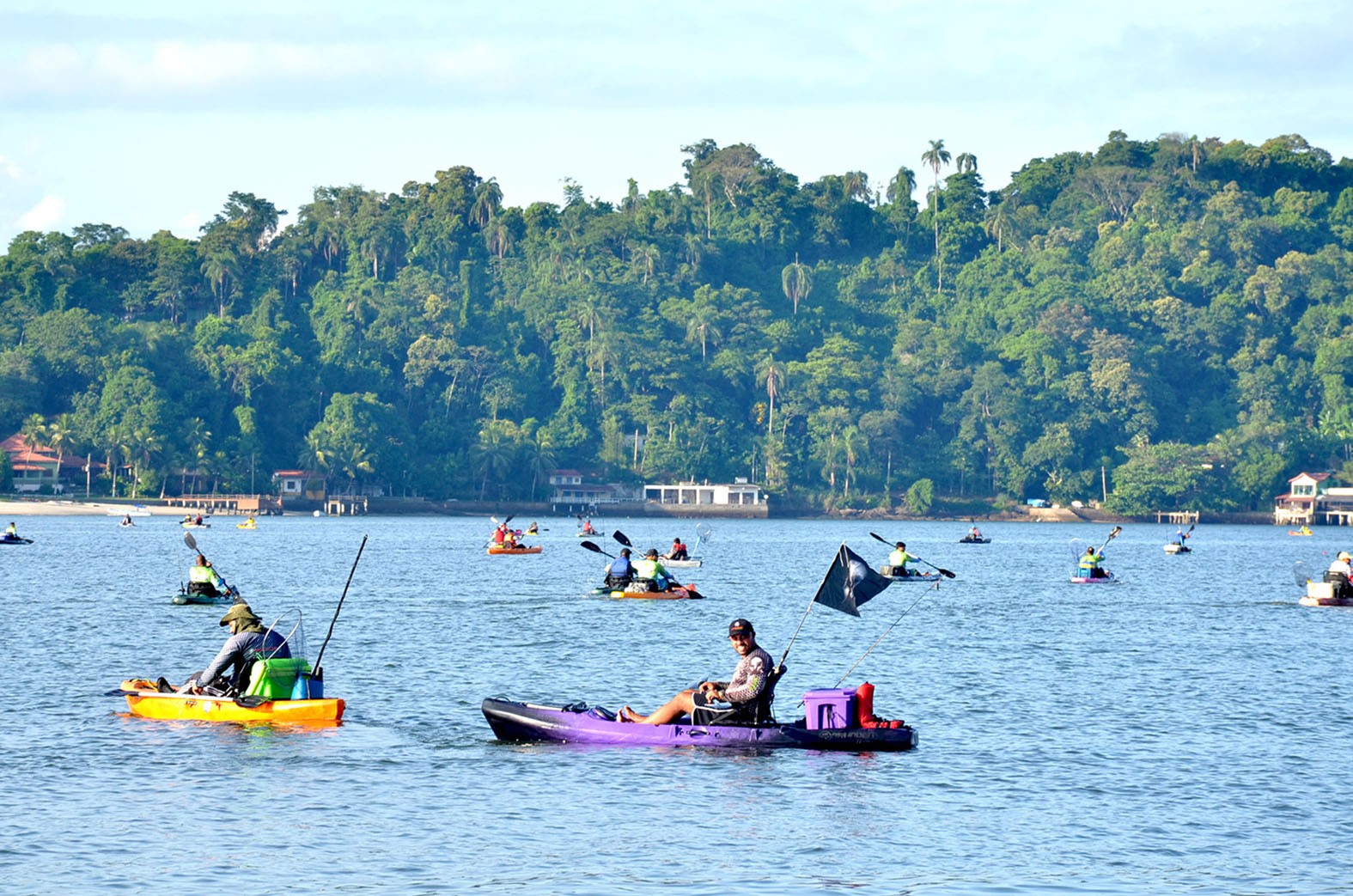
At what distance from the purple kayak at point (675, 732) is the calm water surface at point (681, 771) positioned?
11.1 inches

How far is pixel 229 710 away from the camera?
33.0 m

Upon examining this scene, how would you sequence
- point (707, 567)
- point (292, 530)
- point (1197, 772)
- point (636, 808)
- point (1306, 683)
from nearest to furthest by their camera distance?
point (636, 808) → point (1197, 772) → point (1306, 683) → point (707, 567) → point (292, 530)

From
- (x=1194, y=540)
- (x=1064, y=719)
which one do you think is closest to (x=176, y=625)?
(x=1064, y=719)

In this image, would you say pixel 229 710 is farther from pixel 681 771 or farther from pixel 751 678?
pixel 751 678

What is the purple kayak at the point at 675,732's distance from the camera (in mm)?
31078

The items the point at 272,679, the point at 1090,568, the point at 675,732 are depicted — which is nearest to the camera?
the point at 675,732

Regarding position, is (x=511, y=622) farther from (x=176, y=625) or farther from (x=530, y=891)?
(x=530, y=891)

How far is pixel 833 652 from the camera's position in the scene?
51031 mm

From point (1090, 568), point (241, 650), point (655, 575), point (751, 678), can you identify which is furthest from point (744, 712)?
point (1090, 568)

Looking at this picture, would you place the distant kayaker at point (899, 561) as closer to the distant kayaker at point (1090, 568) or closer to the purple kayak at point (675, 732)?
the distant kayaker at point (1090, 568)

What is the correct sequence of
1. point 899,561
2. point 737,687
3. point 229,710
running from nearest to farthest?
point 737,687 < point 229,710 < point 899,561

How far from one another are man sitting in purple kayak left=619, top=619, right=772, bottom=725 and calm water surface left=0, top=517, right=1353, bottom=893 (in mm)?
697

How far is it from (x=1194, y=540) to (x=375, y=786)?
155m

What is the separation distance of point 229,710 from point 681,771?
8.27 meters
